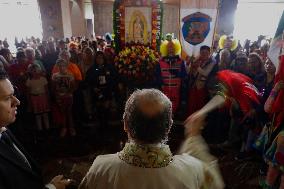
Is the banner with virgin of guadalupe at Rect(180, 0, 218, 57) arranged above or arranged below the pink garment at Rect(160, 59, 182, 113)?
above

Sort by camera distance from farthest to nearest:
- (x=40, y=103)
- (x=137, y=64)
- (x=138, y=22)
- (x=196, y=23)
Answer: (x=196, y=23), (x=138, y=22), (x=137, y=64), (x=40, y=103)

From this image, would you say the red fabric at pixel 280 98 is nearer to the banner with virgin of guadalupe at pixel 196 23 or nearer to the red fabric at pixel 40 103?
the banner with virgin of guadalupe at pixel 196 23

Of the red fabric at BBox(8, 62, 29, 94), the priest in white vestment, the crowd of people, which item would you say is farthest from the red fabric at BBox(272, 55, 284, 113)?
the red fabric at BBox(8, 62, 29, 94)

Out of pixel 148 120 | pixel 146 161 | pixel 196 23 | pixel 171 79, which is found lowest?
pixel 171 79

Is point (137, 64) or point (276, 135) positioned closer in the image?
point (276, 135)

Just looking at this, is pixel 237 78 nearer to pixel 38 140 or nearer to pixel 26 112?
pixel 38 140

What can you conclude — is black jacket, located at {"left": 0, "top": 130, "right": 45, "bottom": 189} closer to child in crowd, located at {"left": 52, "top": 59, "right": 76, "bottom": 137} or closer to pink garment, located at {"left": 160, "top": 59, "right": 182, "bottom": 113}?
child in crowd, located at {"left": 52, "top": 59, "right": 76, "bottom": 137}

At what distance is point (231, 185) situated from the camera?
3506 mm

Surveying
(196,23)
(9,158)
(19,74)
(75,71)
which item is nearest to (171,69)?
(196,23)

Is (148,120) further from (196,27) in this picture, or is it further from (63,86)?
(196,27)

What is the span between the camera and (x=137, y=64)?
488 cm

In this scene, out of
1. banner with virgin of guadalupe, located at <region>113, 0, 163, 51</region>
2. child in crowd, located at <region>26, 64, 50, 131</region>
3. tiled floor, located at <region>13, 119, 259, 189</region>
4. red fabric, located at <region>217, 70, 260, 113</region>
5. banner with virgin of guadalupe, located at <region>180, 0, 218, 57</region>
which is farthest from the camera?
banner with virgin of guadalupe, located at <region>180, 0, 218, 57</region>

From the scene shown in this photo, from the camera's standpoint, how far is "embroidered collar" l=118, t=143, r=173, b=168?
126 centimetres

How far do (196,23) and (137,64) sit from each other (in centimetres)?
179
